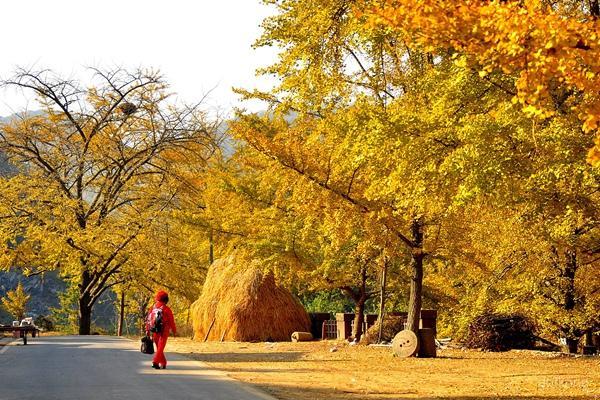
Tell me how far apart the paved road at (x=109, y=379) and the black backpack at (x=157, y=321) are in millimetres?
750

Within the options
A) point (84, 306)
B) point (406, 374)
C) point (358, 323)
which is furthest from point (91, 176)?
point (406, 374)

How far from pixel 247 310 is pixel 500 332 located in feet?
35.4

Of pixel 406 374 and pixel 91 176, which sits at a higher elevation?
pixel 91 176

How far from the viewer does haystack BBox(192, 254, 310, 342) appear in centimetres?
3033

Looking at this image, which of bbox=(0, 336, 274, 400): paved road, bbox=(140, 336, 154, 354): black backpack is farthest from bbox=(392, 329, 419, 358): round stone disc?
bbox=(140, 336, 154, 354): black backpack

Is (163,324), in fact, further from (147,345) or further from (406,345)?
(406,345)

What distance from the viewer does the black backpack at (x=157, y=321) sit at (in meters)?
15.6

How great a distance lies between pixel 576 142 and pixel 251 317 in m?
19.9

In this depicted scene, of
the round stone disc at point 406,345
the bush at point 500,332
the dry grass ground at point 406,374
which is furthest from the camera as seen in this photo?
the bush at point 500,332

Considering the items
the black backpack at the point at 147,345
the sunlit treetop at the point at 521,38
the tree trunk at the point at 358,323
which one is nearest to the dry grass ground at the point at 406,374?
the black backpack at the point at 147,345

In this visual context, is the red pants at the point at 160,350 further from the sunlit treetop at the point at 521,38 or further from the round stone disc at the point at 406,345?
the sunlit treetop at the point at 521,38

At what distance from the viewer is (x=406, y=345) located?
20.4 m

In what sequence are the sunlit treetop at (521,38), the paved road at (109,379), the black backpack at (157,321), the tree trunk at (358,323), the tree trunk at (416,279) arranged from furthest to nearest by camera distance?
the tree trunk at (358,323)
the tree trunk at (416,279)
the black backpack at (157,321)
the paved road at (109,379)
the sunlit treetop at (521,38)

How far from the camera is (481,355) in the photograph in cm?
2114
